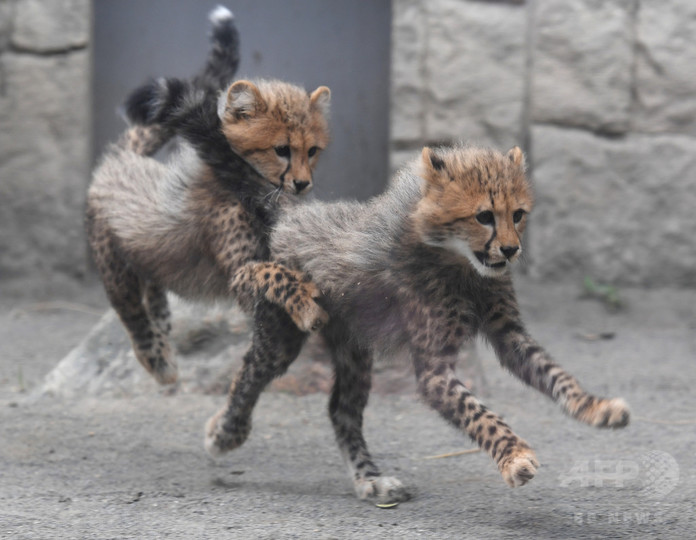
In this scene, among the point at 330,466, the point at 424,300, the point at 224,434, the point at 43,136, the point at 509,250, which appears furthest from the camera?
the point at 43,136

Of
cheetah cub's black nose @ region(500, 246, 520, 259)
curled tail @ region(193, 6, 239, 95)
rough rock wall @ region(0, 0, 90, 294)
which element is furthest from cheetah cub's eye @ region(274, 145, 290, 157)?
rough rock wall @ region(0, 0, 90, 294)

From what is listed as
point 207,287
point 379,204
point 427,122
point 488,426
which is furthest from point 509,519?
point 427,122

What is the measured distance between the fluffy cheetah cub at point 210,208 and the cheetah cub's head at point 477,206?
0.49 metres

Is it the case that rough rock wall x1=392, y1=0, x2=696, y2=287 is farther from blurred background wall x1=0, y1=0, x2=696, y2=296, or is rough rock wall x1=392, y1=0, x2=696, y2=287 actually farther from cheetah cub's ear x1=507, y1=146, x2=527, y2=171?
cheetah cub's ear x1=507, y1=146, x2=527, y2=171

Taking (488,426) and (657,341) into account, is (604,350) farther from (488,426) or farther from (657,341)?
(488,426)

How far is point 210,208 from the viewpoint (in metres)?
3.50

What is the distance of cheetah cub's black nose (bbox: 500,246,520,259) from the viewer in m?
2.81

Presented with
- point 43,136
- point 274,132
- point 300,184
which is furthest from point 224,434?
point 43,136

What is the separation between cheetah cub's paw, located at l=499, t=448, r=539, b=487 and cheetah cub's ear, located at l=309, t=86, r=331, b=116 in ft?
4.71

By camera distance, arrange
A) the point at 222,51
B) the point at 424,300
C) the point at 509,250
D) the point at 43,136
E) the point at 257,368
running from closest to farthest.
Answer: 1. the point at 509,250
2. the point at 424,300
3. the point at 257,368
4. the point at 222,51
5. the point at 43,136

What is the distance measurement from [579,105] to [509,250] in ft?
11.9

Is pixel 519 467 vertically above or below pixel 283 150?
below

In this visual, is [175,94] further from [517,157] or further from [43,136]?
[43,136]

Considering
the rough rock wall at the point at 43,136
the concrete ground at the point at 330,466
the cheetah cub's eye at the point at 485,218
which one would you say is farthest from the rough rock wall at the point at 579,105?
the cheetah cub's eye at the point at 485,218
